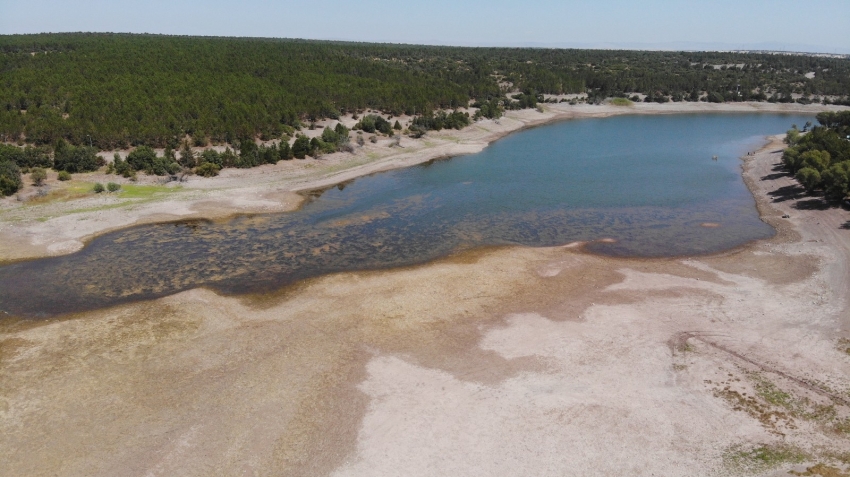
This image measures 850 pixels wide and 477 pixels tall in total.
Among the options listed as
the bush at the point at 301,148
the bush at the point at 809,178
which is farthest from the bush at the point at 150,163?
the bush at the point at 809,178

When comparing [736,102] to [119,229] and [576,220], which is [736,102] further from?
[119,229]

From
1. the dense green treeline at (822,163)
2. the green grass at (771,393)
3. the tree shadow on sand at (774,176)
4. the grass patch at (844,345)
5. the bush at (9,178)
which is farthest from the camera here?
the tree shadow on sand at (774,176)

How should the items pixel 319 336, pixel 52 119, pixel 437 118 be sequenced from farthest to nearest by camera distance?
pixel 437 118, pixel 52 119, pixel 319 336

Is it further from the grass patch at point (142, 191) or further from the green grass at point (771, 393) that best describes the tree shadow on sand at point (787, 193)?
the grass patch at point (142, 191)

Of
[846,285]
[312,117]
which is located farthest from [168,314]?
[312,117]

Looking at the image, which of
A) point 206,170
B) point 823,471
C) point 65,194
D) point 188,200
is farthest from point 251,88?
point 823,471

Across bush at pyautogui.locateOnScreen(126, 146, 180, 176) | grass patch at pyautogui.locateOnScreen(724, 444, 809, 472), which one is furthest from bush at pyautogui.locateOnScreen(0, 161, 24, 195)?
grass patch at pyautogui.locateOnScreen(724, 444, 809, 472)
